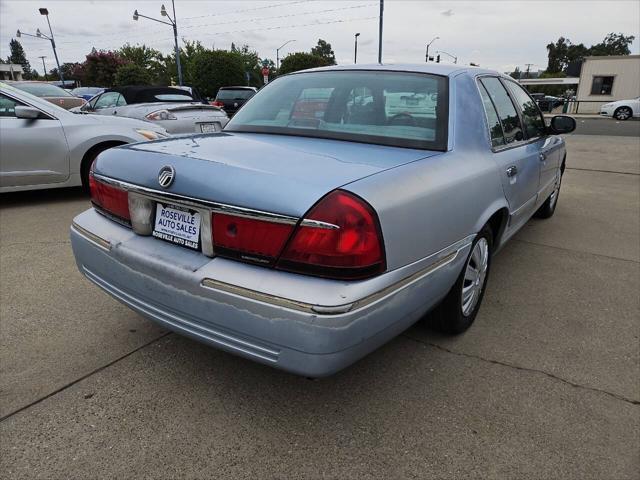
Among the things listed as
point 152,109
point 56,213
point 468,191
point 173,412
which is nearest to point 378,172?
point 468,191

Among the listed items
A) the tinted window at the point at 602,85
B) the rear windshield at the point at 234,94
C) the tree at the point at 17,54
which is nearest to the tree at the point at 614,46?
the tinted window at the point at 602,85

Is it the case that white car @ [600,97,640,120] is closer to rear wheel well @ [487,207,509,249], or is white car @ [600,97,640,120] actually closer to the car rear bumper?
rear wheel well @ [487,207,509,249]

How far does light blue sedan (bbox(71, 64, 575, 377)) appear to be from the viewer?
1706mm

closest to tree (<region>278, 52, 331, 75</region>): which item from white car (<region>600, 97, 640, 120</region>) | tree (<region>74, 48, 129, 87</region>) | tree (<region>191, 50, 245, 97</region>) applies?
tree (<region>191, 50, 245, 97</region>)

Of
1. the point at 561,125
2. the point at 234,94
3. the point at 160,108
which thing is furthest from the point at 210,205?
the point at 234,94

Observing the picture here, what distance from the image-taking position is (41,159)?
5.47 metres

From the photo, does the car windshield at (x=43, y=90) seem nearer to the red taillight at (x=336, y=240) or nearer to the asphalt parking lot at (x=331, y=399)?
the asphalt parking lot at (x=331, y=399)

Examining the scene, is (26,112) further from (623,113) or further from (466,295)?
(623,113)

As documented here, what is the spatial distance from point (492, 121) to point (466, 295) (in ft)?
3.50

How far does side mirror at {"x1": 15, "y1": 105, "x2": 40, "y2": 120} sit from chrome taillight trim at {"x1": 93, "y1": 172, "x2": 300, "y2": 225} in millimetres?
3965

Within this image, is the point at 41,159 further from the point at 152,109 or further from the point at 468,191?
the point at 468,191

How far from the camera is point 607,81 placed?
37.8m

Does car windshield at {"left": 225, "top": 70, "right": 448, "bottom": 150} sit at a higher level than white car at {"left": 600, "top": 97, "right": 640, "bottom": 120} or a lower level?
higher

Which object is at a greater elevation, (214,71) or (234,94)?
(214,71)
